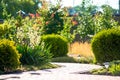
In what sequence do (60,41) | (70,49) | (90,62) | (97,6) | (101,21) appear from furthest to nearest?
(97,6), (101,21), (70,49), (60,41), (90,62)

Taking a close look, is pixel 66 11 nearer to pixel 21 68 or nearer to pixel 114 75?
Answer: pixel 21 68

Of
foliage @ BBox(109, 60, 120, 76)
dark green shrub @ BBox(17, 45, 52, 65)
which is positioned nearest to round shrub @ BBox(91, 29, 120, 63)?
dark green shrub @ BBox(17, 45, 52, 65)

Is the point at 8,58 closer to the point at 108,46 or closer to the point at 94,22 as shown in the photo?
the point at 108,46

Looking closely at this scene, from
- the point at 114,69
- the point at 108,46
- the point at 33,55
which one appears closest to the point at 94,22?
the point at 108,46

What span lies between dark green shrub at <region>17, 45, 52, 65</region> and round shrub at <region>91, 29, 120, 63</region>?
246 cm

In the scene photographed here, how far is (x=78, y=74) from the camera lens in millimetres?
13500

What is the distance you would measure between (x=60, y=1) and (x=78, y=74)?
15.7 m

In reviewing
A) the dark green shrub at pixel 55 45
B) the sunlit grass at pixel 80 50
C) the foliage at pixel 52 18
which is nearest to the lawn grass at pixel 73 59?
the dark green shrub at pixel 55 45

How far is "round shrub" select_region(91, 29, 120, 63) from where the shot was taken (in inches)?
739

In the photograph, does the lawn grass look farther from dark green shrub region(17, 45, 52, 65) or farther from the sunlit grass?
dark green shrub region(17, 45, 52, 65)

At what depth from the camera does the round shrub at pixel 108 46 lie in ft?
61.6

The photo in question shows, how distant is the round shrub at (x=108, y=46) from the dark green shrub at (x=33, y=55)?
2.46 metres

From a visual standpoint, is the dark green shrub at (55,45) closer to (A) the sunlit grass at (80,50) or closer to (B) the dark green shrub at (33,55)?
(A) the sunlit grass at (80,50)

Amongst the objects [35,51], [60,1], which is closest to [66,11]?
[60,1]
